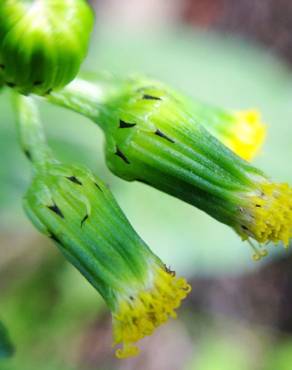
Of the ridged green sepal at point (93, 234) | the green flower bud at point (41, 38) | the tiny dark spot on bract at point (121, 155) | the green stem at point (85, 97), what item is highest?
the green flower bud at point (41, 38)

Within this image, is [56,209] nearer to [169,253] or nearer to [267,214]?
[267,214]

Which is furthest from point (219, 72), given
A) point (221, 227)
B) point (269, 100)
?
point (221, 227)

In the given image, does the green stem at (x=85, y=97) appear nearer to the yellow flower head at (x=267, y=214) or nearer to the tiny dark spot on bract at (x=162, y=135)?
the tiny dark spot on bract at (x=162, y=135)

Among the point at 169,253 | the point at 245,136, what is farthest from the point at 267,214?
the point at 169,253

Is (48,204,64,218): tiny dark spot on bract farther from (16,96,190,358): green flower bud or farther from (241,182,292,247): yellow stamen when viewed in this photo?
(241,182,292,247): yellow stamen

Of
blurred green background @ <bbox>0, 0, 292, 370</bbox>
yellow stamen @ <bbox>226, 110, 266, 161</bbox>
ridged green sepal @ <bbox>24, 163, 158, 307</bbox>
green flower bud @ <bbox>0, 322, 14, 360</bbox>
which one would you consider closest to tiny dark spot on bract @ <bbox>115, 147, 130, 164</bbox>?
ridged green sepal @ <bbox>24, 163, 158, 307</bbox>

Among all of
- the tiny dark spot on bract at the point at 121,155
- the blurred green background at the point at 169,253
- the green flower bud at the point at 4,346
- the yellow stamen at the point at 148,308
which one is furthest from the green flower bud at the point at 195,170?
the blurred green background at the point at 169,253
